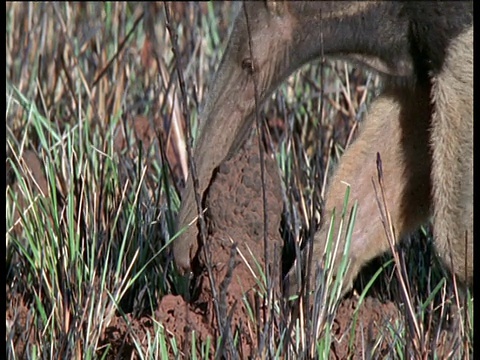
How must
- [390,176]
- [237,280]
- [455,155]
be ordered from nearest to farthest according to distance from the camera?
[237,280] → [455,155] → [390,176]

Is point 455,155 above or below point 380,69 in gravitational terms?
below

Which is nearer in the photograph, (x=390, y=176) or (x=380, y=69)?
(x=380, y=69)

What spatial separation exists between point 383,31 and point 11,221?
1559 mm

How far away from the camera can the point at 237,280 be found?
335 cm

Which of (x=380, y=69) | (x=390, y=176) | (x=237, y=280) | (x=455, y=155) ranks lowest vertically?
(x=237, y=280)

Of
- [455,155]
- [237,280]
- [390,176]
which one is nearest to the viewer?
[237,280]

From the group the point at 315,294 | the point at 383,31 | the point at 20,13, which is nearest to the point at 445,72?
the point at 383,31

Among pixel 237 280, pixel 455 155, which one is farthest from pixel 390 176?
pixel 237 280

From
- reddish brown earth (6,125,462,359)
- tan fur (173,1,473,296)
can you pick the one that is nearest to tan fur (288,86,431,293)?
tan fur (173,1,473,296)

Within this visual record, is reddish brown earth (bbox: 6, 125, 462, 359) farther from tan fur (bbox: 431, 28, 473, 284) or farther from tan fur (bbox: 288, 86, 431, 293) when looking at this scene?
tan fur (bbox: 288, 86, 431, 293)

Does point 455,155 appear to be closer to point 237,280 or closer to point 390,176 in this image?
point 390,176

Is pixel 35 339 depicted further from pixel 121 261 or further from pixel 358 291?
pixel 358 291

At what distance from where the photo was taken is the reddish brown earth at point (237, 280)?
3.19 meters

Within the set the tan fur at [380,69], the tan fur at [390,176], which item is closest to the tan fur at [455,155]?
the tan fur at [380,69]
